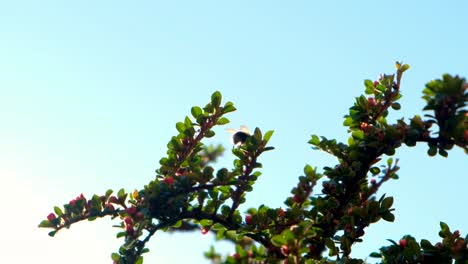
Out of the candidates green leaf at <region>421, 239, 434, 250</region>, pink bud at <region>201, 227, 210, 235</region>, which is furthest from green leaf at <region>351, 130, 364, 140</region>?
pink bud at <region>201, 227, 210, 235</region>

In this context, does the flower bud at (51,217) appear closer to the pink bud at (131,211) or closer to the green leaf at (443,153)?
the pink bud at (131,211)

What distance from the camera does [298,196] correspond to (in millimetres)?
4602

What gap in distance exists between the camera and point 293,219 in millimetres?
4691

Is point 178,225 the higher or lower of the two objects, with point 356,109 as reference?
lower

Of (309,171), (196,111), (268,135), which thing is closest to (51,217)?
(196,111)

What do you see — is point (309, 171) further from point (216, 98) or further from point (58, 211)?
point (58, 211)

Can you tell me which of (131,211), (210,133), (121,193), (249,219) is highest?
(210,133)

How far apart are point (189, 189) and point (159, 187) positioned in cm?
27

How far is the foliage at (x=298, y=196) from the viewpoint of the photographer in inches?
173

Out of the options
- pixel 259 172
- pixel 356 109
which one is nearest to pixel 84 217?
pixel 259 172

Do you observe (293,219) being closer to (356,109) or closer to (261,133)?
(261,133)

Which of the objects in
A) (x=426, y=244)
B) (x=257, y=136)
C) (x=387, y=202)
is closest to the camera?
(x=426, y=244)

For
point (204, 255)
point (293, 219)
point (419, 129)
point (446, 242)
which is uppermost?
point (419, 129)

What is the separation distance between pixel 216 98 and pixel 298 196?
A: 1.33 meters
